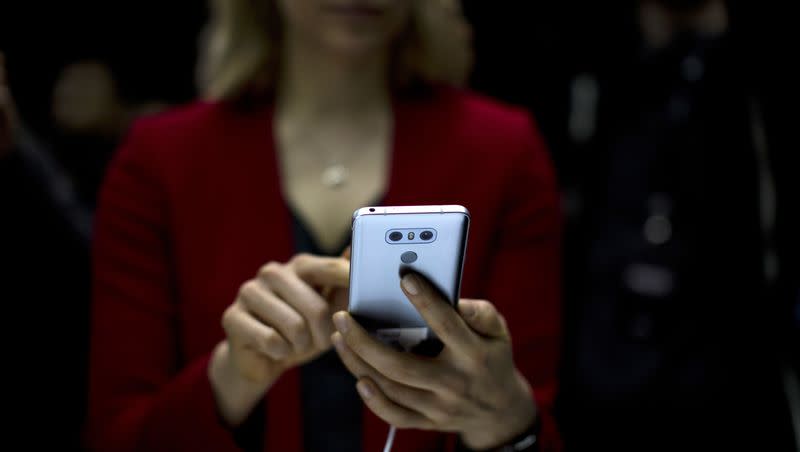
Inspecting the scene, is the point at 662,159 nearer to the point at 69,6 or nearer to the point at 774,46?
the point at 774,46

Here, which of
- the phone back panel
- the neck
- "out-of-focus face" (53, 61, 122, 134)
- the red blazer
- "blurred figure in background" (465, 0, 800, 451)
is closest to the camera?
the phone back panel

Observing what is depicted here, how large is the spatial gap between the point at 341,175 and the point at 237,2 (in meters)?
0.28

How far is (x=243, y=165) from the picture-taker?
0.80 m

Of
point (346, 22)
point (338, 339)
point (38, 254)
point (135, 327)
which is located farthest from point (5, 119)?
point (338, 339)

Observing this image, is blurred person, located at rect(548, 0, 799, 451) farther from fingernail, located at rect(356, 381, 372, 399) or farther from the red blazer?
fingernail, located at rect(356, 381, 372, 399)

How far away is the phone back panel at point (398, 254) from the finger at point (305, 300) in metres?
0.05

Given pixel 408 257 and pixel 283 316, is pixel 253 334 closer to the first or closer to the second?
pixel 283 316

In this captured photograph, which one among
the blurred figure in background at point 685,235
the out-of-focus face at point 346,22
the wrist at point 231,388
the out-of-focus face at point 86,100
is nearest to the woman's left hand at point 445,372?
the wrist at point 231,388

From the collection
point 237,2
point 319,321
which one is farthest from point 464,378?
point 237,2

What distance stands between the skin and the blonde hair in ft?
0.08

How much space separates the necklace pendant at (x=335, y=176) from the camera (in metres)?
0.77

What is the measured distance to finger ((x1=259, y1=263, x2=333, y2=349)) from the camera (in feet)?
1.95

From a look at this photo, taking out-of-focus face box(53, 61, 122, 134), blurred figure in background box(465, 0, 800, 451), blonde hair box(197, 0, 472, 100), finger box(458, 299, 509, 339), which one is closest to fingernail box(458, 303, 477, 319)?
finger box(458, 299, 509, 339)

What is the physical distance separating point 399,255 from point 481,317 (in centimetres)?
8
